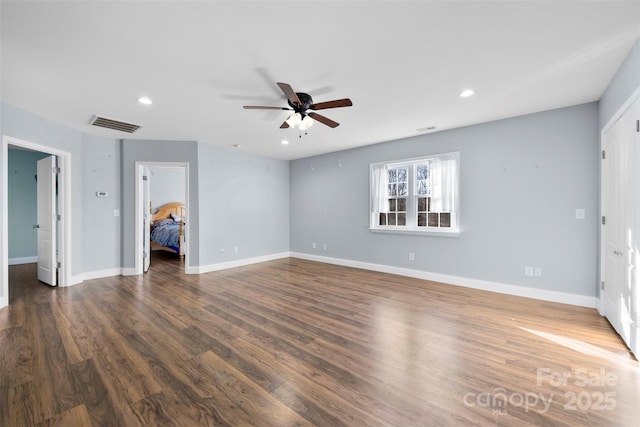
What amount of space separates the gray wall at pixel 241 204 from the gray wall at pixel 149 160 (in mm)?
114

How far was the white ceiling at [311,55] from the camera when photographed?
1.75m

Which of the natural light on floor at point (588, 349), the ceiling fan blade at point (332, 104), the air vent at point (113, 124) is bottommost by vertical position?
the natural light on floor at point (588, 349)

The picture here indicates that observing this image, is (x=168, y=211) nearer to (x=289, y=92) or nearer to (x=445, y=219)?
(x=289, y=92)

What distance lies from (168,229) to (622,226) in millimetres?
7946

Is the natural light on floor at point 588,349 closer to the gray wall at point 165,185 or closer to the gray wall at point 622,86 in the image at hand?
the gray wall at point 622,86

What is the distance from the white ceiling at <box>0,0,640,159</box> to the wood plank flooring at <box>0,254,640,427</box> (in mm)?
2529

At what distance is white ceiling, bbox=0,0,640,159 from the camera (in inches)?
68.9

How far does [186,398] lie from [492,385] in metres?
2.06

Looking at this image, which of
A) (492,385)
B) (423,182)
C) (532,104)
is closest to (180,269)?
(423,182)

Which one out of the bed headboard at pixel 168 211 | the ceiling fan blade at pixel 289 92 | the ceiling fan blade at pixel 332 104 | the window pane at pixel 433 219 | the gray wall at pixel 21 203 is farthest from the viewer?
the bed headboard at pixel 168 211

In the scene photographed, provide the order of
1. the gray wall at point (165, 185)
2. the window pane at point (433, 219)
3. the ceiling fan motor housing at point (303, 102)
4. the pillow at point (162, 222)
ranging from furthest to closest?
1. the gray wall at point (165, 185)
2. the pillow at point (162, 222)
3. the window pane at point (433, 219)
4. the ceiling fan motor housing at point (303, 102)

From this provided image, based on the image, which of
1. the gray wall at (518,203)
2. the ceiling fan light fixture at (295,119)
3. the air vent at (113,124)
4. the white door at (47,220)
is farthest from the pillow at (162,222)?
the ceiling fan light fixture at (295,119)

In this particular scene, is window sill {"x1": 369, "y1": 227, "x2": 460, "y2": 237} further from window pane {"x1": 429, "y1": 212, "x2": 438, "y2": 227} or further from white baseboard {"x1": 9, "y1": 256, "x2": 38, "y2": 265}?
white baseboard {"x1": 9, "y1": 256, "x2": 38, "y2": 265}

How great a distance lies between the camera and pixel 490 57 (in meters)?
2.27
